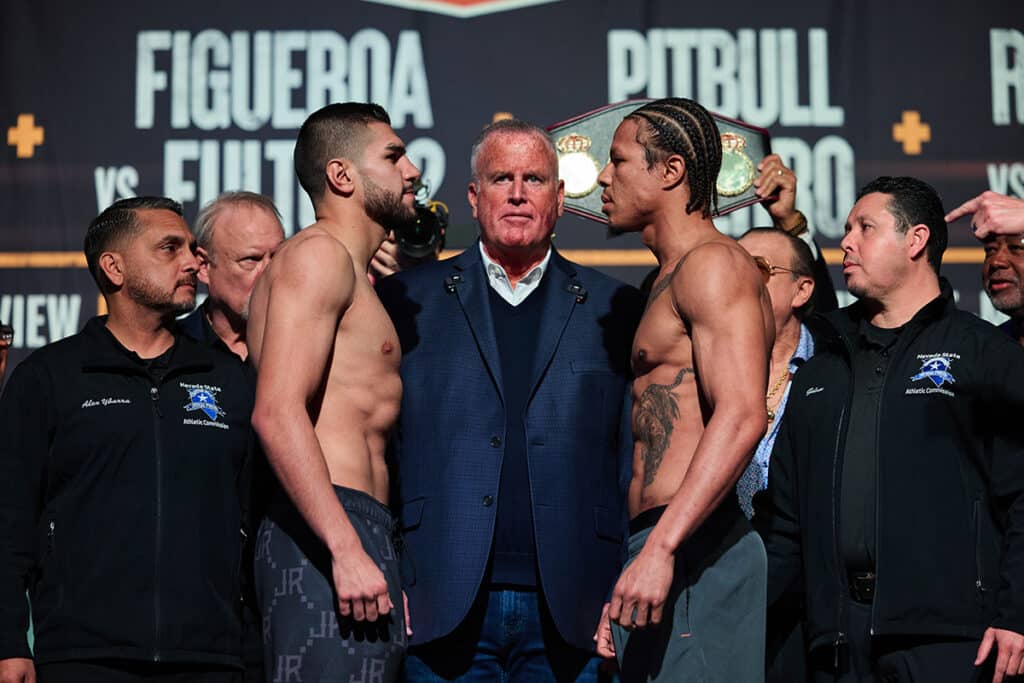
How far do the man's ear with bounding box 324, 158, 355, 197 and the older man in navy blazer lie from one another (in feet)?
1.40

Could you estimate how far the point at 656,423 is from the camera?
3146mm

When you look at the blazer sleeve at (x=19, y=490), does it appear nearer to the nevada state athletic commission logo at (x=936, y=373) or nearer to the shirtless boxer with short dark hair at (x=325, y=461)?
the shirtless boxer with short dark hair at (x=325, y=461)

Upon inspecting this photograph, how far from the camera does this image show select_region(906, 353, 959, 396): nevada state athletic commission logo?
3.33 metres

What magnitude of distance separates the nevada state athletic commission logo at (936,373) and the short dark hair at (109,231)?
6.53 feet

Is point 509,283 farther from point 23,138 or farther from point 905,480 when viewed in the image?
point 23,138

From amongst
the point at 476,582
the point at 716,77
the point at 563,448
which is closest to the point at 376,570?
the point at 476,582

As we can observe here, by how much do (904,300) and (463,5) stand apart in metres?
2.50

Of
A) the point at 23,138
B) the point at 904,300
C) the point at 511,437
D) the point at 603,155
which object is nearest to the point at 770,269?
the point at 603,155

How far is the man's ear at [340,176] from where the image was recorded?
130 inches

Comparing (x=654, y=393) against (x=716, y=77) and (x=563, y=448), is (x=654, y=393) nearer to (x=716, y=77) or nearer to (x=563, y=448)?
(x=563, y=448)

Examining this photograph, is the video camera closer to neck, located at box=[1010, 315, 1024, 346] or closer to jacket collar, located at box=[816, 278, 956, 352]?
jacket collar, located at box=[816, 278, 956, 352]

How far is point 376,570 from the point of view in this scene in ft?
9.37

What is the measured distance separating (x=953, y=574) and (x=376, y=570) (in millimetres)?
1344

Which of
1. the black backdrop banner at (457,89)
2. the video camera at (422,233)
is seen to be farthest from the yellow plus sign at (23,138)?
the video camera at (422,233)
